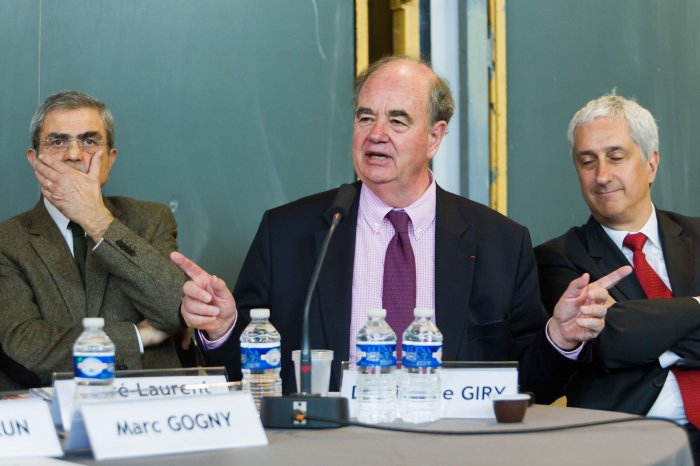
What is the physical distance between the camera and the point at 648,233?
10.8 feet

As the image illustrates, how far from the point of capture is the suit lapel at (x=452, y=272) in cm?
279

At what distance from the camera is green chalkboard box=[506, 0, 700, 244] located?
15.8 ft

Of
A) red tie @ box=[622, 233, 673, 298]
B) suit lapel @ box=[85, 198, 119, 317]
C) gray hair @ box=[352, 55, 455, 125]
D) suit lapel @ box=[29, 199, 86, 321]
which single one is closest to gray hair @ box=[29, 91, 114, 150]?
suit lapel @ box=[29, 199, 86, 321]

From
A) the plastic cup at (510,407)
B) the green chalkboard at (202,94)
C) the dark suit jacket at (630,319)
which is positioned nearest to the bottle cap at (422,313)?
the plastic cup at (510,407)

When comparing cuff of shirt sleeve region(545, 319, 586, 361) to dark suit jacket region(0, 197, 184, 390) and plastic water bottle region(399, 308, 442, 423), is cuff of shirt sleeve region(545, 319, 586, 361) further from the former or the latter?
dark suit jacket region(0, 197, 184, 390)

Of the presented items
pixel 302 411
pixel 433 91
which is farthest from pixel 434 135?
pixel 302 411

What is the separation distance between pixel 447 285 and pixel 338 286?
0.30 metres

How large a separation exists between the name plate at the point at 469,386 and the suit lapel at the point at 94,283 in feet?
4.17

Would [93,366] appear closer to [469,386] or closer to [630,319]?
[469,386]

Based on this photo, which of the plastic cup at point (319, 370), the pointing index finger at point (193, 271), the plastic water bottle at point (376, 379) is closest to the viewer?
the plastic water bottle at point (376, 379)

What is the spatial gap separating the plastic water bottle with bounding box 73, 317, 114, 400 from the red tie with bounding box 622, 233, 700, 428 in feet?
5.79

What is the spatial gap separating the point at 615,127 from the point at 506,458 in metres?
1.87

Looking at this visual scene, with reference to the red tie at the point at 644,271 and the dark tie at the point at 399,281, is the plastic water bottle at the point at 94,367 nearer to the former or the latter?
the dark tie at the point at 399,281

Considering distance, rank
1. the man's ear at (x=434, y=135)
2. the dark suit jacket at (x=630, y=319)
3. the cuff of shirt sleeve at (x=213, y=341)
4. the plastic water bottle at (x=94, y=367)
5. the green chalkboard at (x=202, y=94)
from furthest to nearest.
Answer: the green chalkboard at (x=202, y=94) < the man's ear at (x=434, y=135) < the dark suit jacket at (x=630, y=319) < the cuff of shirt sleeve at (x=213, y=341) < the plastic water bottle at (x=94, y=367)
